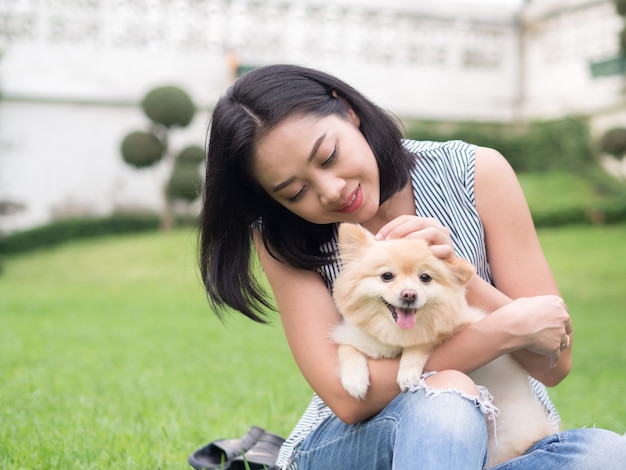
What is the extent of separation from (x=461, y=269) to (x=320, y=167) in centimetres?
52

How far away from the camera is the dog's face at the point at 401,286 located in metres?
2.23

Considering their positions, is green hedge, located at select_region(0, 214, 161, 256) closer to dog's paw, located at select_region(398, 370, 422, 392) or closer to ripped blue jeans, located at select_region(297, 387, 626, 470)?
ripped blue jeans, located at select_region(297, 387, 626, 470)

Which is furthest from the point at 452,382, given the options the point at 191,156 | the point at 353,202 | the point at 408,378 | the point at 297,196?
the point at 191,156

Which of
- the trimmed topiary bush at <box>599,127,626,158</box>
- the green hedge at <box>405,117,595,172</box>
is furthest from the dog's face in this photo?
the green hedge at <box>405,117,595,172</box>

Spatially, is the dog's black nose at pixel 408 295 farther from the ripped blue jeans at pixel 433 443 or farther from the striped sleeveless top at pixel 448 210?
the striped sleeveless top at pixel 448 210

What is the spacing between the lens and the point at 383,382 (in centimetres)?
226

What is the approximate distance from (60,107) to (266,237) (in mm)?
15207

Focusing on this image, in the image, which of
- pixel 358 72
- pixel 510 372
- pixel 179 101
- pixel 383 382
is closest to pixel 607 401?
pixel 510 372

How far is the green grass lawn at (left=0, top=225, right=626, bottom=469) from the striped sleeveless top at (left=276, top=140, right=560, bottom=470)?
31.7 inches

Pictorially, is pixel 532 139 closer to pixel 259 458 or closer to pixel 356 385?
pixel 259 458

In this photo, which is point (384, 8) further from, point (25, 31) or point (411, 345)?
point (411, 345)

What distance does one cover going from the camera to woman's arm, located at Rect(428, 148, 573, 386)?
218 cm

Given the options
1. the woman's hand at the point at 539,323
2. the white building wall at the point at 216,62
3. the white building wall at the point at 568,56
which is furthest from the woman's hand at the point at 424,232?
the white building wall at the point at 216,62

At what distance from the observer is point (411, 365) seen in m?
2.23
